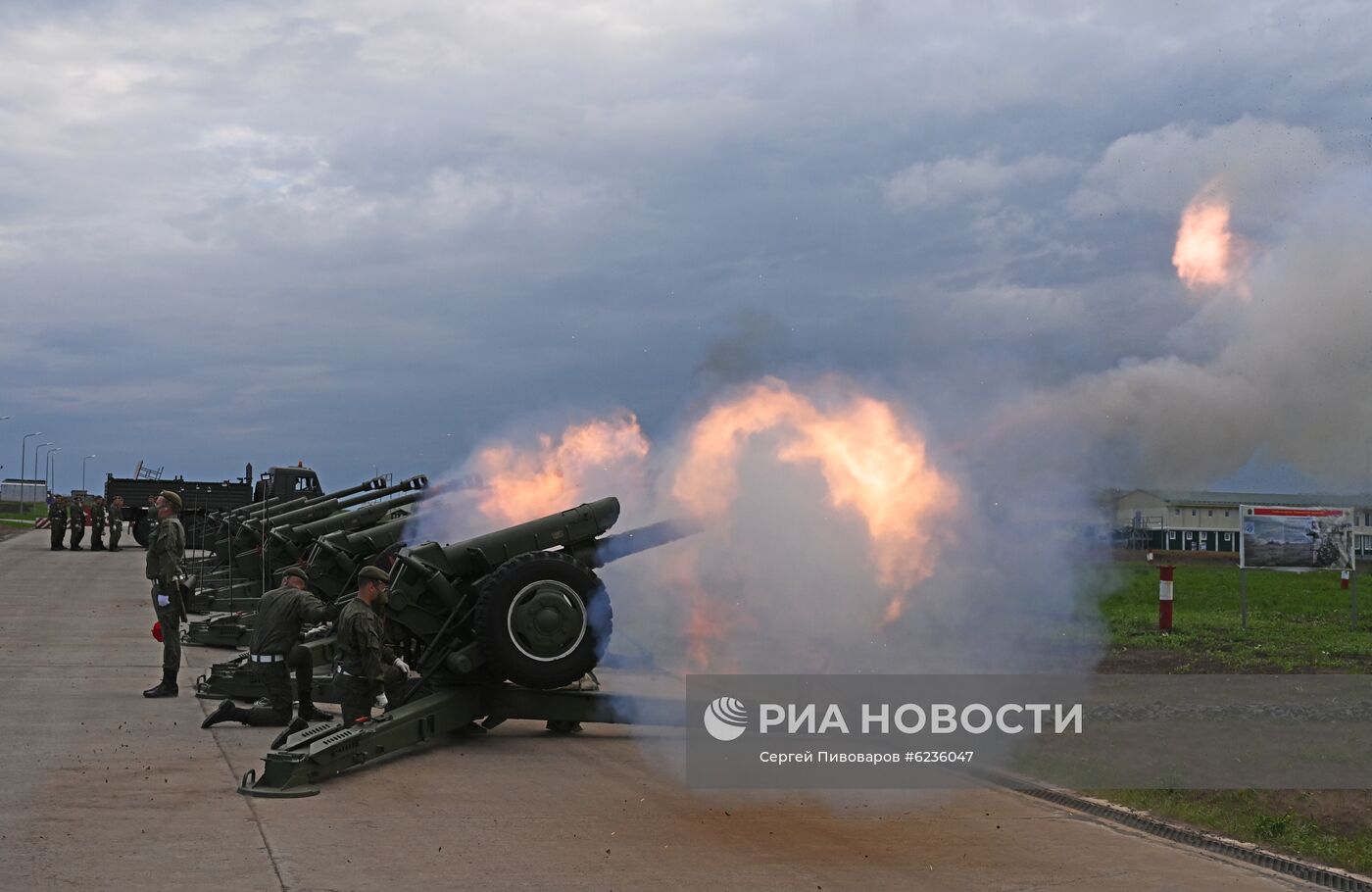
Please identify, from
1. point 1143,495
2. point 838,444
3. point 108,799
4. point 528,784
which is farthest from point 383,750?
point 1143,495

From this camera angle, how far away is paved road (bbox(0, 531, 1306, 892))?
8898 mm

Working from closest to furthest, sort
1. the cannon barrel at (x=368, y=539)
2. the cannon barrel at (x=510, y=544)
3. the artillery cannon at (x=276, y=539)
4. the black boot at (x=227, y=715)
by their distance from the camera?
the black boot at (x=227, y=715)
the cannon barrel at (x=510, y=544)
the cannon barrel at (x=368, y=539)
the artillery cannon at (x=276, y=539)

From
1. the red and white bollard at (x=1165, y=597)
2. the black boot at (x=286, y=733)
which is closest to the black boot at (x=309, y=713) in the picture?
the black boot at (x=286, y=733)

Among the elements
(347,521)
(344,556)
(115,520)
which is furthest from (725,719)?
(115,520)

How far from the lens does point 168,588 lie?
56.1 ft

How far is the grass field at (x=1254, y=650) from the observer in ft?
33.9

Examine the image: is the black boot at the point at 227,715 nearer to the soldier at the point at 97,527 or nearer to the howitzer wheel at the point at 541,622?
the howitzer wheel at the point at 541,622

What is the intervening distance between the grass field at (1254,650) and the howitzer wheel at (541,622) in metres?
5.31

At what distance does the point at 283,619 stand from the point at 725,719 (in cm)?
497

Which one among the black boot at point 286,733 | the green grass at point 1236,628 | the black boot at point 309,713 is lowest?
the black boot at point 309,713

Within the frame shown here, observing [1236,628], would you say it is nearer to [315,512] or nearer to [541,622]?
[541,622]

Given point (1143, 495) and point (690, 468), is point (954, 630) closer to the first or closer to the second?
point (690, 468)

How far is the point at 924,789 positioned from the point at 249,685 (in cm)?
866

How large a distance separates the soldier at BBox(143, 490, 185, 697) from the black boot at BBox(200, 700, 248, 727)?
2.31m
